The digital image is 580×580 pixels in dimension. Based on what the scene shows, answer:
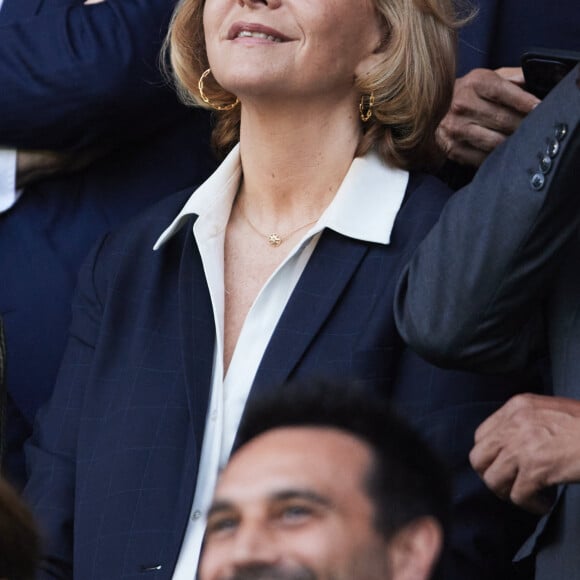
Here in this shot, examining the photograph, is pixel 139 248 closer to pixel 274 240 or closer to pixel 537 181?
pixel 274 240

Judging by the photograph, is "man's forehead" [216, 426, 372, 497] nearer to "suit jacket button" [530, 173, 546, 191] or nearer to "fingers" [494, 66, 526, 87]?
"suit jacket button" [530, 173, 546, 191]

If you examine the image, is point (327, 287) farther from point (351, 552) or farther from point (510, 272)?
point (351, 552)

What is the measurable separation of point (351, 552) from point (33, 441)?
6.36 ft

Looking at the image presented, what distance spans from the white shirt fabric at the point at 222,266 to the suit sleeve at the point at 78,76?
0.28 m

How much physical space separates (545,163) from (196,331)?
3.30 feet

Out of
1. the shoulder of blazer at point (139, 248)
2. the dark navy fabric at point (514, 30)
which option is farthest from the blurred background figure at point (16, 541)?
the dark navy fabric at point (514, 30)

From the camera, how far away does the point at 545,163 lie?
257 centimetres

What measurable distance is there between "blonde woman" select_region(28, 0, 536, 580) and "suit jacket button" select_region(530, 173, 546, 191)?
2.03ft

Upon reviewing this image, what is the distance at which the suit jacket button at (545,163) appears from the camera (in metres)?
2.57

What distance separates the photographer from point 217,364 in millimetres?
3301

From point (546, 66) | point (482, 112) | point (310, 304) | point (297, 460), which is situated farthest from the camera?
point (482, 112)

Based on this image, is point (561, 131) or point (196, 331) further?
point (196, 331)

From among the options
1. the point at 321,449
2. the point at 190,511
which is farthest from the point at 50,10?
the point at 321,449

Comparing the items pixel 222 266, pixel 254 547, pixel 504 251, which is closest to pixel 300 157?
pixel 222 266
